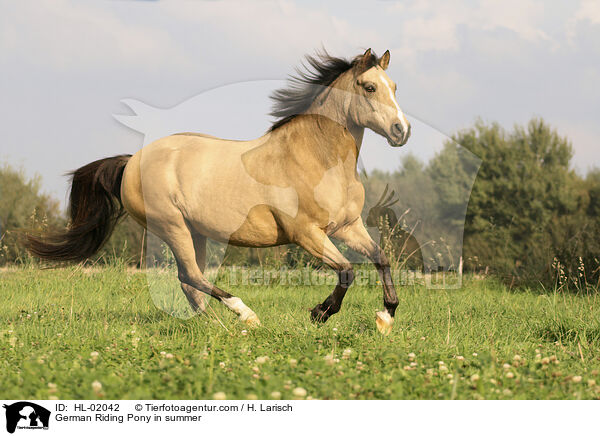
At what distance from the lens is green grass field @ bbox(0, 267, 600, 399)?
340 cm

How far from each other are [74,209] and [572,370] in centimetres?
539

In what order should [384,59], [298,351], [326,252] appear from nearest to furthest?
[298,351] < [326,252] < [384,59]

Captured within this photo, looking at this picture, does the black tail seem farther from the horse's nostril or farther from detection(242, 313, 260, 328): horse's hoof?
the horse's nostril

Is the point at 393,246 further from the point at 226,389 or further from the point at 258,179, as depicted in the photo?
the point at 226,389

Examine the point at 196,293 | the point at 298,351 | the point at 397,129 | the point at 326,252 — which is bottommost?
the point at 298,351

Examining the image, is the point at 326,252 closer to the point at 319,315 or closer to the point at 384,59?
the point at 319,315

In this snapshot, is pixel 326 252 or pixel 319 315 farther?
pixel 319 315

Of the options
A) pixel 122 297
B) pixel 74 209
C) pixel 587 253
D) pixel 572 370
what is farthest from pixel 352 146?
pixel 587 253

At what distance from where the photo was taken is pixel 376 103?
492 centimetres
